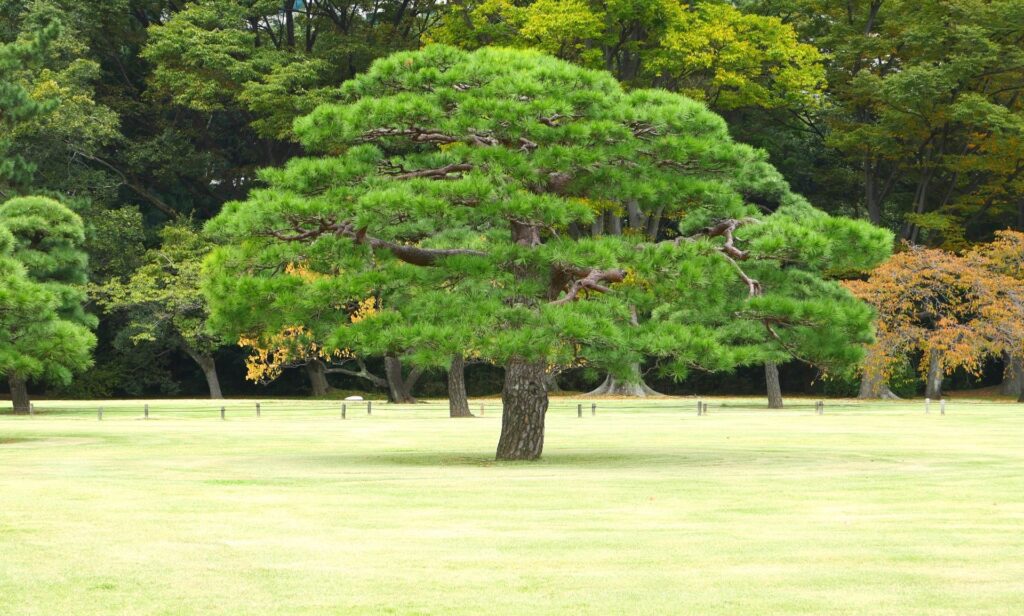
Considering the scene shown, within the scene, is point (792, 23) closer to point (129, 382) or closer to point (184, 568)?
point (129, 382)

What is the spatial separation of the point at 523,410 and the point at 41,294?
11.1m

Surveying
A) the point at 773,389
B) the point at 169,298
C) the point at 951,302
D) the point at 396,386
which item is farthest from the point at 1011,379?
the point at 169,298

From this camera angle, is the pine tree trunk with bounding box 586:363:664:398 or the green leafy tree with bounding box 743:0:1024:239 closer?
the green leafy tree with bounding box 743:0:1024:239

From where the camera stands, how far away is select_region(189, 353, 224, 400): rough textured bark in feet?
184

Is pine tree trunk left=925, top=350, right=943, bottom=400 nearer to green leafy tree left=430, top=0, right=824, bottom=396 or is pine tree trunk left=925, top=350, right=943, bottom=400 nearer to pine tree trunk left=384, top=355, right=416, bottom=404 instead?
green leafy tree left=430, top=0, right=824, bottom=396

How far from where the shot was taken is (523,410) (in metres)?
21.7

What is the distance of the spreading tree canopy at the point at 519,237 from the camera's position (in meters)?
19.5

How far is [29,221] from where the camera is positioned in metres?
40.3

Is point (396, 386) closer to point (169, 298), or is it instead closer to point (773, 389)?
point (169, 298)

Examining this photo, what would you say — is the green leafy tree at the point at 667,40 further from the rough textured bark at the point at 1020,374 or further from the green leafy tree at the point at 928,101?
the rough textured bark at the point at 1020,374

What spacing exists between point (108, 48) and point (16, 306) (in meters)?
35.2

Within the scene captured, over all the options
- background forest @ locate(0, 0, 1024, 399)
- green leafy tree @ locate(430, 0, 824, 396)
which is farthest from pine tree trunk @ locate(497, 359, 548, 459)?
green leafy tree @ locate(430, 0, 824, 396)

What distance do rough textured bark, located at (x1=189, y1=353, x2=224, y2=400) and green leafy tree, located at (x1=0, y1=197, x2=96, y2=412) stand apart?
35.4 ft

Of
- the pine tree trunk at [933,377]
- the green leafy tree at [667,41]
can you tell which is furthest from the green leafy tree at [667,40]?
the pine tree trunk at [933,377]
